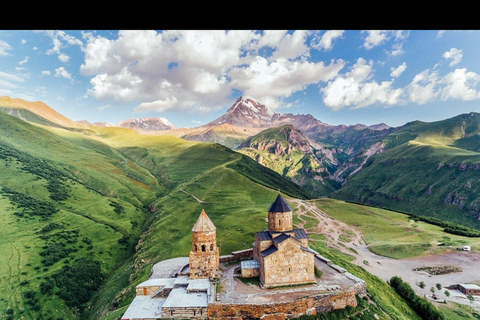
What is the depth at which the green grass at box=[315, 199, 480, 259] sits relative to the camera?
61719 millimetres

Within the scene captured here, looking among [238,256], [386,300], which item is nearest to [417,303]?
[386,300]

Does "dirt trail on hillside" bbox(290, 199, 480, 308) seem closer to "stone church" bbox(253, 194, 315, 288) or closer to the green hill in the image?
the green hill

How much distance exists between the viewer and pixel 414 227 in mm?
77188

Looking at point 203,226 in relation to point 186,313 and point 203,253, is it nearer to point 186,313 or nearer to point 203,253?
point 203,253

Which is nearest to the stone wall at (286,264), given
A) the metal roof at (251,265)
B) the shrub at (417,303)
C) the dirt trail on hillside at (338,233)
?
the metal roof at (251,265)

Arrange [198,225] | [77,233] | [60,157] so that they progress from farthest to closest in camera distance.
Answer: [60,157] → [77,233] → [198,225]

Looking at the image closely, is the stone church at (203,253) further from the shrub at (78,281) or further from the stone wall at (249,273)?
the shrub at (78,281)

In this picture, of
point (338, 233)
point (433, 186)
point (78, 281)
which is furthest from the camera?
point (433, 186)

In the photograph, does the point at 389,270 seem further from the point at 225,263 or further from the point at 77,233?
the point at 77,233

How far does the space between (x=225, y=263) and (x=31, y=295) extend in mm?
35813

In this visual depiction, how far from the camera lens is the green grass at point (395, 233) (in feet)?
202

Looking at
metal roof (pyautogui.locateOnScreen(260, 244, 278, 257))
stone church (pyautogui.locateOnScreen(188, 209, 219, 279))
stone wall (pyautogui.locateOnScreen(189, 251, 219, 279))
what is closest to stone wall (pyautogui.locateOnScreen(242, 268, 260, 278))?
metal roof (pyautogui.locateOnScreen(260, 244, 278, 257))

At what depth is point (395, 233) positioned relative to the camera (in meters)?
74.0

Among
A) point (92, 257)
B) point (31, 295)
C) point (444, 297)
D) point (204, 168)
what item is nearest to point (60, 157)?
point (204, 168)
